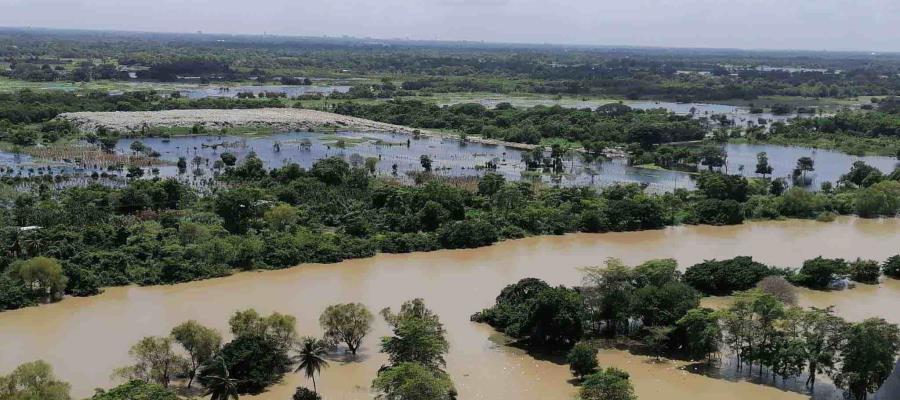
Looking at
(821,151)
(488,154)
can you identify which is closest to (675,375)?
(488,154)

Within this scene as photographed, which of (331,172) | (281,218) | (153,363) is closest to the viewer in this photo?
(153,363)

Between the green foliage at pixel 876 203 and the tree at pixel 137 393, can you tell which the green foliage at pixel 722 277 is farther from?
the tree at pixel 137 393

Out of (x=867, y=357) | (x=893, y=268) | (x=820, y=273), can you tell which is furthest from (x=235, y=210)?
(x=893, y=268)

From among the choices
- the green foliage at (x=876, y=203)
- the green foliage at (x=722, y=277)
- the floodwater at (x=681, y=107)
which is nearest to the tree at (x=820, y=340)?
the green foliage at (x=722, y=277)

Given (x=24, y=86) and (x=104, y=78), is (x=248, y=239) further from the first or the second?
(x=104, y=78)

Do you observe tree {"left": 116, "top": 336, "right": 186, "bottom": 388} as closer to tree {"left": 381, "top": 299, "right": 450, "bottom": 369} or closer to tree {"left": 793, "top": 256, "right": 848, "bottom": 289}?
tree {"left": 381, "top": 299, "right": 450, "bottom": 369}

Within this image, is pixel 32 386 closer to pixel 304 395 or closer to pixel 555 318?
pixel 304 395

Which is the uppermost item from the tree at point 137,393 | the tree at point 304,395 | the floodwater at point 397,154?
the floodwater at point 397,154
